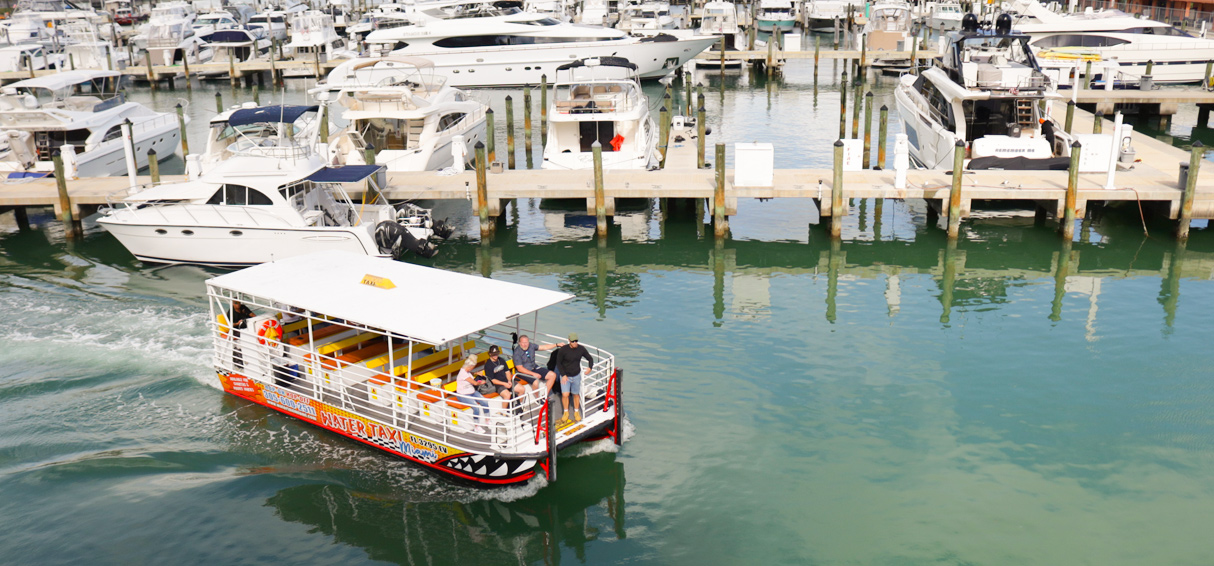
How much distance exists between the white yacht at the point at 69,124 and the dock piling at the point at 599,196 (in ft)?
46.8

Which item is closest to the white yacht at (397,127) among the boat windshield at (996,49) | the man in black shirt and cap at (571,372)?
the boat windshield at (996,49)

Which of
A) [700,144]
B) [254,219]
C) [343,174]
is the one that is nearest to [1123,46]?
[700,144]

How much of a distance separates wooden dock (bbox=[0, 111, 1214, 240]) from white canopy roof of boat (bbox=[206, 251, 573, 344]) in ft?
27.9

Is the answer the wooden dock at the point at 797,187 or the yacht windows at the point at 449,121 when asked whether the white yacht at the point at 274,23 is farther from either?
the wooden dock at the point at 797,187

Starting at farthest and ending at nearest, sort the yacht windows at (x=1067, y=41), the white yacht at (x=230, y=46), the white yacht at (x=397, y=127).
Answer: the white yacht at (x=230, y=46), the yacht windows at (x=1067, y=41), the white yacht at (x=397, y=127)

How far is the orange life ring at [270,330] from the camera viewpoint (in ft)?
47.3

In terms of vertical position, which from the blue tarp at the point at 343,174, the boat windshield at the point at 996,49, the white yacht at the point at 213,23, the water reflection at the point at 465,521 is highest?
the white yacht at the point at 213,23

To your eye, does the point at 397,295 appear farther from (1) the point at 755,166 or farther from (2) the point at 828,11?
(2) the point at 828,11

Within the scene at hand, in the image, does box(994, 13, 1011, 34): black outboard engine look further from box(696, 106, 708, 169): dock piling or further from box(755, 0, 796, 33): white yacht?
box(755, 0, 796, 33): white yacht

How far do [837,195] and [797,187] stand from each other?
0.98m

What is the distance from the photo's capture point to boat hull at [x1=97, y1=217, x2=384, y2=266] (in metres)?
20.1

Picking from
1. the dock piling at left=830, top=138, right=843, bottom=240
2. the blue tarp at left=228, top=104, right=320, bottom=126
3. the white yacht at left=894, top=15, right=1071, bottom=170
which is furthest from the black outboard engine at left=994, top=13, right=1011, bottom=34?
the blue tarp at left=228, top=104, right=320, bottom=126

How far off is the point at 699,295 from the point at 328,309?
8792 mm

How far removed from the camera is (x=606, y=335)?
17422 mm
